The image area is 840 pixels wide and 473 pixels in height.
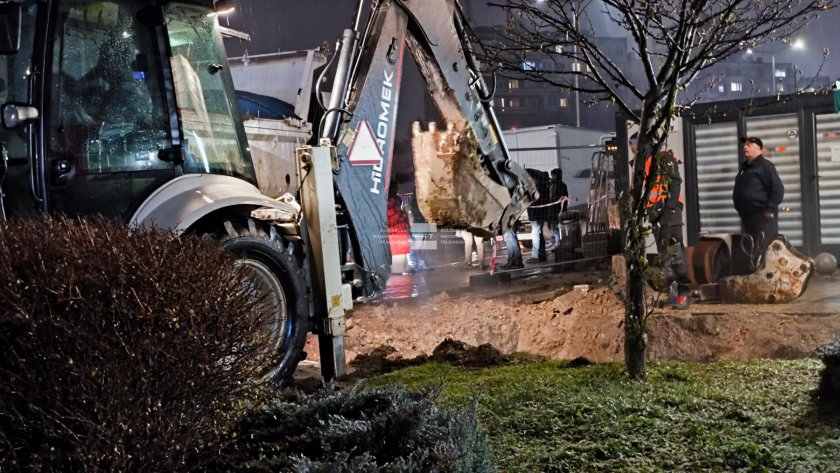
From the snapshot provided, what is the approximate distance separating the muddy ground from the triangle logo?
2134 millimetres

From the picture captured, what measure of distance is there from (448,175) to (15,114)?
4.32 metres

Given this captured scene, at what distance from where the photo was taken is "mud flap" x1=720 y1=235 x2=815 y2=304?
11.3 metres

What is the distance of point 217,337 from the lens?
3.20 metres

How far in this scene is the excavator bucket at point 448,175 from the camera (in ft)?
28.4

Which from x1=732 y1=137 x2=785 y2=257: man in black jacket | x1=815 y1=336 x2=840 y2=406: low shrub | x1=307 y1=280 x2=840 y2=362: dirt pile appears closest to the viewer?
x1=815 y1=336 x2=840 y2=406: low shrub

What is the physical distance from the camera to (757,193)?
12.0 metres

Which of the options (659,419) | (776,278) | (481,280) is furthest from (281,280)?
(481,280)

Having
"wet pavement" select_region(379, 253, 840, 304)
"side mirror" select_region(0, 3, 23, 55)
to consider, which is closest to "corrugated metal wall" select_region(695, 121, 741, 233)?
"wet pavement" select_region(379, 253, 840, 304)

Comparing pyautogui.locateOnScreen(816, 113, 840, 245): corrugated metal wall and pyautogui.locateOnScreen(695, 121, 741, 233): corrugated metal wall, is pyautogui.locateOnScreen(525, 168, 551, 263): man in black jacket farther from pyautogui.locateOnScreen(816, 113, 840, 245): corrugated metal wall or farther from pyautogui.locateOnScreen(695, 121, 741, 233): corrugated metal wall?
pyautogui.locateOnScreen(816, 113, 840, 245): corrugated metal wall

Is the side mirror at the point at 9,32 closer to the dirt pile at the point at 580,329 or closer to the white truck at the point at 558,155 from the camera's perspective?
the dirt pile at the point at 580,329

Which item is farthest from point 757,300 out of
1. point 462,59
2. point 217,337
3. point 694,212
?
point 217,337

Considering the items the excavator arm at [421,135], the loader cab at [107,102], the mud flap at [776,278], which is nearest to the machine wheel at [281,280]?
the loader cab at [107,102]

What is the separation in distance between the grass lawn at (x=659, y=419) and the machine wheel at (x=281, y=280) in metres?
1.02

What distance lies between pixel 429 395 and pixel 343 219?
12.4 feet
